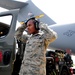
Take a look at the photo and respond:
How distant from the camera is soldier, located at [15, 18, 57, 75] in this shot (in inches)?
136

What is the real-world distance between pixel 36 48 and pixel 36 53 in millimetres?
79

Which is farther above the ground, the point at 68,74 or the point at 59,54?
the point at 59,54

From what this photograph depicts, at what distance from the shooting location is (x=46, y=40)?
3643mm

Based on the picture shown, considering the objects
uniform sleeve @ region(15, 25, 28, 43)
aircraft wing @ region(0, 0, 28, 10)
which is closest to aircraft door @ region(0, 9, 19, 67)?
uniform sleeve @ region(15, 25, 28, 43)

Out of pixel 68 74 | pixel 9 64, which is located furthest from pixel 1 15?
pixel 68 74

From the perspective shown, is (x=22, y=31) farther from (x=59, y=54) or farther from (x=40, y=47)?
(x=59, y=54)

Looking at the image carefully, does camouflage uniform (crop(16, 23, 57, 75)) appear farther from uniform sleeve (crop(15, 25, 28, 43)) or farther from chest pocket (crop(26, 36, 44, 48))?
uniform sleeve (crop(15, 25, 28, 43))

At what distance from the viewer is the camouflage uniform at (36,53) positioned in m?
3.45

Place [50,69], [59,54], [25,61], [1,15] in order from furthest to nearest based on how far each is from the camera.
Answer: [59,54]
[50,69]
[1,15]
[25,61]

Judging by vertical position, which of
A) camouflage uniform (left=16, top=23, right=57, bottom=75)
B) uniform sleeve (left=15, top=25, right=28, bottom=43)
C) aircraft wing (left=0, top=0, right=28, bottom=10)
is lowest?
camouflage uniform (left=16, top=23, right=57, bottom=75)

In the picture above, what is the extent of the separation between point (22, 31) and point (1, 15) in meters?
0.50

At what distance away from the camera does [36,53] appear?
3531 millimetres

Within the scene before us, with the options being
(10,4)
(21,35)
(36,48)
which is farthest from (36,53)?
(10,4)

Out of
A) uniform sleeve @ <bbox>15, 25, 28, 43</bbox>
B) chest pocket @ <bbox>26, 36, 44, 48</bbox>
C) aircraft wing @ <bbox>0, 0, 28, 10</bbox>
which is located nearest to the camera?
chest pocket @ <bbox>26, 36, 44, 48</bbox>
